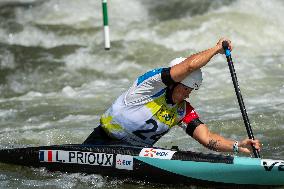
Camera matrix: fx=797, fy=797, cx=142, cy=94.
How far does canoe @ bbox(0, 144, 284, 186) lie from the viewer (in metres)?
5.75

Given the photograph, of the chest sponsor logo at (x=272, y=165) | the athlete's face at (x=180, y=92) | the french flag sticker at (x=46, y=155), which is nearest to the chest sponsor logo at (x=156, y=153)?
the athlete's face at (x=180, y=92)

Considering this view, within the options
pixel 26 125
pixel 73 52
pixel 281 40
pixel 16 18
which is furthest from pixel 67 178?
pixel 16 18

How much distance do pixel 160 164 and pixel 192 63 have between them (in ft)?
2.94

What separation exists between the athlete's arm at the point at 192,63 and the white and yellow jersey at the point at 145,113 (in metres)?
0.14

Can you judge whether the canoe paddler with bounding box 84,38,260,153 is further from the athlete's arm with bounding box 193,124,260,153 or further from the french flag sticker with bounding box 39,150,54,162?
the french flag sticker with bounding box 39,150,54,162

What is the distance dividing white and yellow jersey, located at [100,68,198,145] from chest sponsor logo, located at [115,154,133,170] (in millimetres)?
182

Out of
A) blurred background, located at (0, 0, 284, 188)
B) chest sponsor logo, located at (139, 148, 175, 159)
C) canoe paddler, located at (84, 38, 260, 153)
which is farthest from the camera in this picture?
blurred background, located at (0, 0, 284, 188)

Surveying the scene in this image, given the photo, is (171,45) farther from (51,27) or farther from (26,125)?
(26,125)

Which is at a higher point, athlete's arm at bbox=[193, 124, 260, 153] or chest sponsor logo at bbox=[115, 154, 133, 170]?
athlete's arm at bbox=[193, 124, 260, 153]

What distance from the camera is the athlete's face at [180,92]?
5.90 meters

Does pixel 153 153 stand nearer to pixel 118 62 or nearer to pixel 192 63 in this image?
pixel 192 63

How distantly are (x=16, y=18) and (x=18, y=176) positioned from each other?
8.31 meters

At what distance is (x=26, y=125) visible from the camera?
959 centimetres

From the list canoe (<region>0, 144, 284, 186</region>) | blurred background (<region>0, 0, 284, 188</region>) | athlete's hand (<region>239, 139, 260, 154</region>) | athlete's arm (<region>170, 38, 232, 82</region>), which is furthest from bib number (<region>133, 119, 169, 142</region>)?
blurred background (<region>0, 0, 284, 188</region>)
